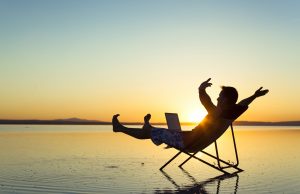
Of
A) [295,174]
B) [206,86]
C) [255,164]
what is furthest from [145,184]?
[255,164]

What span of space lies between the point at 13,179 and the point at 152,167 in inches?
183

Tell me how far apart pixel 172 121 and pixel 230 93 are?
246 cm

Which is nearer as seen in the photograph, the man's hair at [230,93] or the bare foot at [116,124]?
the man's hair at [230,93]

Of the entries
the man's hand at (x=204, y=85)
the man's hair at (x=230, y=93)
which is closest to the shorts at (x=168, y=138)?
the man's hand at (x=204, y=85)

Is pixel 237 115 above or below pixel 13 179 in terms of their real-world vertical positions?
above

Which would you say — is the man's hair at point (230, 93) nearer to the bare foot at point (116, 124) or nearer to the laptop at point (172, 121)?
the laptop at point (172, 121)

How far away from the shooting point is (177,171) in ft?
42.3

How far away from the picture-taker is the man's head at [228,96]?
37.5 feet

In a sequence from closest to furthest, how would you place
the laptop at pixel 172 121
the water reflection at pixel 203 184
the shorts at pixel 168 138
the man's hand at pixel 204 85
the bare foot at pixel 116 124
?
the water reflection at pixel 203 184 → the man's hand at pixel 204 85 → the shorts at pixel 168 138 → the bare foot at pixel 116 124 → the laptop at pixel 172 121

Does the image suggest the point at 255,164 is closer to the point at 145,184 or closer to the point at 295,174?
the point at 295,174

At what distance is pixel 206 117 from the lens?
11789mm

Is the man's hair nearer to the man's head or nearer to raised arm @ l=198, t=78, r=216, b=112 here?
the man's head

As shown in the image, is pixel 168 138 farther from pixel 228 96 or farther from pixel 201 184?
pixel 201 184

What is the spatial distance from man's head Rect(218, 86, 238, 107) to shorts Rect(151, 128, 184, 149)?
5.02ft
